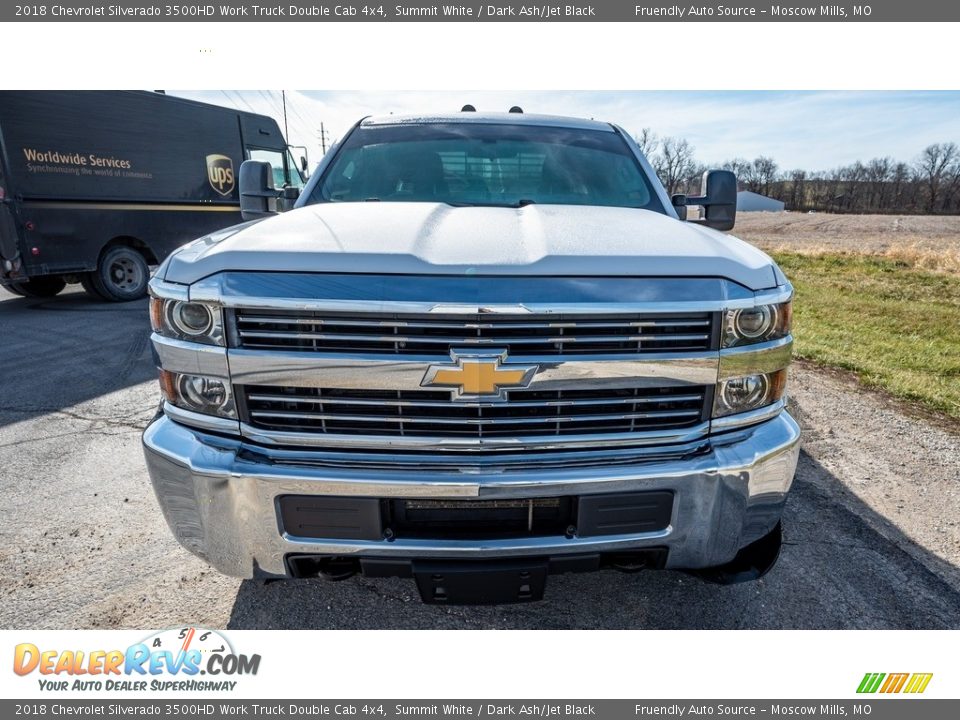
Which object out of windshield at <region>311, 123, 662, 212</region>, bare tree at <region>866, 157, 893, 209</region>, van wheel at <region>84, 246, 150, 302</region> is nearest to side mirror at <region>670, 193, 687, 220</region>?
windshield at <region>311, 123, 662, 212</region>

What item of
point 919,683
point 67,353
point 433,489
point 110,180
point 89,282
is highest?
point 110,180

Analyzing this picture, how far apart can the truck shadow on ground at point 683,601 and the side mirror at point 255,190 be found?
6.45 ft

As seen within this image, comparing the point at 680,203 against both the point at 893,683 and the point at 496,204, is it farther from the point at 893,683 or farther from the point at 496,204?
the point at 893,683

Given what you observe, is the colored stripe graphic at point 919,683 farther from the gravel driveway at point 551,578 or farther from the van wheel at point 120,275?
the van wheel at point 120,275

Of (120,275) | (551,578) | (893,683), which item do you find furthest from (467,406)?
(120,275)

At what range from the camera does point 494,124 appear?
3.35 m

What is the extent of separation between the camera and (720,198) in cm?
318

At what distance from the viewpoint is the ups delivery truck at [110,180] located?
301 inches

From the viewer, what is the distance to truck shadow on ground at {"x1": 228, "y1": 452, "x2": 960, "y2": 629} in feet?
7.37

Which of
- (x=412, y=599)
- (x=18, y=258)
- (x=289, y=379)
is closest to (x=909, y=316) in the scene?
(x=412, y=599)

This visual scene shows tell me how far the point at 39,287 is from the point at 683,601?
1124 cm

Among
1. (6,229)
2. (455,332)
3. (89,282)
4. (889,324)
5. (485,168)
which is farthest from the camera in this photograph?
(89,282)

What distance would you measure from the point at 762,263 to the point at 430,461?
135 cm

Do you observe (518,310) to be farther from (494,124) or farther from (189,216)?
(189,216)
